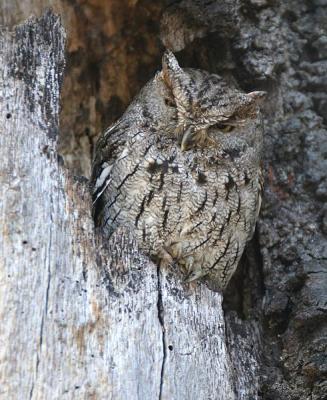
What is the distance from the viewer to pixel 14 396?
2.36 m

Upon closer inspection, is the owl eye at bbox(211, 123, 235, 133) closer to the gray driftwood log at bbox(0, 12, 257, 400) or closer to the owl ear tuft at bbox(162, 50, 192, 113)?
the owl ear tuft at bbox(162, 50, 192, 113)

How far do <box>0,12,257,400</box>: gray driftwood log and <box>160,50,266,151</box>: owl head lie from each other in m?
0.53

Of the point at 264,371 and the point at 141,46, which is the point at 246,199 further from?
the point at 141,46

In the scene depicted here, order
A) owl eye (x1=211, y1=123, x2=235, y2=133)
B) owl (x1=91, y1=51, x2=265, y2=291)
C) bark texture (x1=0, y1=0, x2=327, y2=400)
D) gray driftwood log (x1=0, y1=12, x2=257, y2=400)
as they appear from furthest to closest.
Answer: owl eye (x1=211, y1=123, x2=235, y2=133), owl (x1=91, y1=51, x2=265, y2=291), bark texture (x1=0, y1=0, x2=327, y2=400), gray driftwood log (x1=0, y1=12, x2=257, y2=400)

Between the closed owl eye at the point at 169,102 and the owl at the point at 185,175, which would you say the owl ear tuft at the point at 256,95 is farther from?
the closed owl eye at the point at 169,102

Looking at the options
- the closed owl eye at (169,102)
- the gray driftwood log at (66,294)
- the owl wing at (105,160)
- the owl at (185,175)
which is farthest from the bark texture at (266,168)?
the closed owl eye at (169,102)

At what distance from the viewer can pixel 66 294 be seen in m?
2.55

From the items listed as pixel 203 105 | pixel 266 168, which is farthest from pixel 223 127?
pixel 266 168

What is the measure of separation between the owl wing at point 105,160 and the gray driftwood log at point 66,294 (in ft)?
1.41

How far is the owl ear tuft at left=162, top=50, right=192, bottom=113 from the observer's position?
310 centimetres

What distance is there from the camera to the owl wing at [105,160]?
10.4 feet

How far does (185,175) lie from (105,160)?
38 centimetres

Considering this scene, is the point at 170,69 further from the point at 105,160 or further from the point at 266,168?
the point at 266,168

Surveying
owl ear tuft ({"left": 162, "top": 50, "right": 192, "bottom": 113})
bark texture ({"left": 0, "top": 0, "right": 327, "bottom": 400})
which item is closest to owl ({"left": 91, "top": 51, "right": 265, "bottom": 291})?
owl ear tuft ({"left": 162, "top": 50, "right": 192, "bottom": 113})
